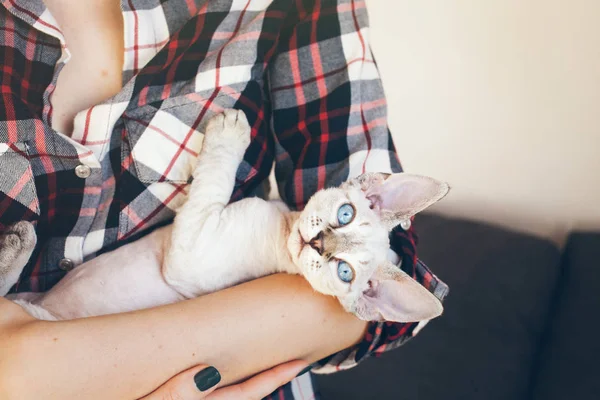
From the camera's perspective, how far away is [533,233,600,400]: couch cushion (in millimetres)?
1166

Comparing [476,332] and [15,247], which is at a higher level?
[15,247]

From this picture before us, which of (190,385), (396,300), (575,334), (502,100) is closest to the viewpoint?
(190,385)

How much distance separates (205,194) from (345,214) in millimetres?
289

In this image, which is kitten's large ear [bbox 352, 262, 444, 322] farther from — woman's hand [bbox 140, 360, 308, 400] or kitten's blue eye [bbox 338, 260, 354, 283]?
woman's hand [bbox 140, 360, 308, 400]

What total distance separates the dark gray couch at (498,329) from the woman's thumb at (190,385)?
2.64 feet

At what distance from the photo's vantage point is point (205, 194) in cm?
96

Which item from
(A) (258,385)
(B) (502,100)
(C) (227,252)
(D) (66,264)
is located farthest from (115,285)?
(B) (502,100)

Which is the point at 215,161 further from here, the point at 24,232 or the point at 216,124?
the point at 24,232

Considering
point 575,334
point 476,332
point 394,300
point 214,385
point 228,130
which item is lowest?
point 476,332

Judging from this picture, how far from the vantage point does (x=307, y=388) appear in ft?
3.84

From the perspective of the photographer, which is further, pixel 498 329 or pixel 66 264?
pixel 498 329

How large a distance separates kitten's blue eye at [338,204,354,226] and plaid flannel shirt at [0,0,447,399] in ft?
0.32

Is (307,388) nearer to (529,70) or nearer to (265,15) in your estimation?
(265,15)

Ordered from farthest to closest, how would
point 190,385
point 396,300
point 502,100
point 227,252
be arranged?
point 502,100 < point 227,252 < point 396,300 < point 190,385
